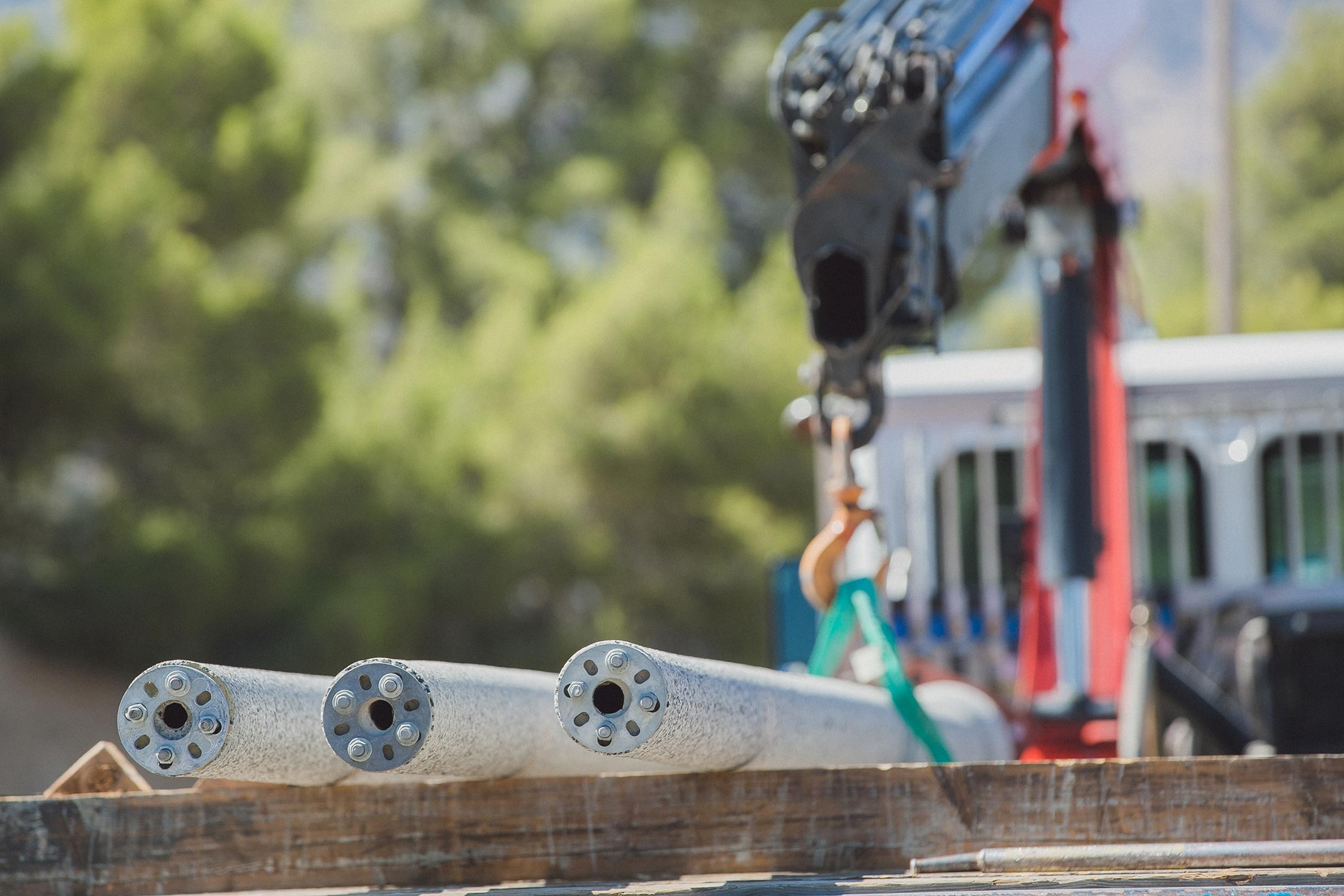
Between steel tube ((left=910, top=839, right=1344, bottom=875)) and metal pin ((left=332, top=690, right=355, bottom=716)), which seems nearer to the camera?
metal pin ((left=332, top=690, right=355, bottom=716))

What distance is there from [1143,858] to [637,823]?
2.52ft

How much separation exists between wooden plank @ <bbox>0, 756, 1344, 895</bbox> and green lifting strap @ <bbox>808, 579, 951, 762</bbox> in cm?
84

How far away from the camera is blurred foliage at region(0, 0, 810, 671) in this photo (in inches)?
656

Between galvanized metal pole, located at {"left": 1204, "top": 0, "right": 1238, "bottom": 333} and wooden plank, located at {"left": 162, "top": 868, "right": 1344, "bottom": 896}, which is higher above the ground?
→ galvanized metal pole, located at {"left": 1204, "top": 0, "right": 1238, "bottom": 333}

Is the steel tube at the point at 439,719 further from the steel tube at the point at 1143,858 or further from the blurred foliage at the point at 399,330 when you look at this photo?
the blurred foliage at the point at 399,330

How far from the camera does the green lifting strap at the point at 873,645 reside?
3.53 meters

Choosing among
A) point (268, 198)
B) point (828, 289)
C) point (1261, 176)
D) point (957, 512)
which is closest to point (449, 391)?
point (268, 198)

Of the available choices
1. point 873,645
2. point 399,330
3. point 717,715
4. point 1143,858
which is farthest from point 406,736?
point 399,330

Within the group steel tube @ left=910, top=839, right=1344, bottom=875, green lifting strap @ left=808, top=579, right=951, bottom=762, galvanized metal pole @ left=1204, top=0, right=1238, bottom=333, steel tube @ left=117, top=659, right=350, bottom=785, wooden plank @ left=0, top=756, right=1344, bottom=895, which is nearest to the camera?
steel tube @ left=117, top=659, right=350, bottom=785

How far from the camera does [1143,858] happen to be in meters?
2.52

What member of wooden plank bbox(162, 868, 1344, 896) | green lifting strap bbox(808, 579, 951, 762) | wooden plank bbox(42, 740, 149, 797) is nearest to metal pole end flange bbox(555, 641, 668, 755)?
wooden plank bbox(162, 868, 1344, 896)

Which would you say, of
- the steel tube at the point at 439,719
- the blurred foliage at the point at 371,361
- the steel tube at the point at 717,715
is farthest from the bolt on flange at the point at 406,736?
the blurred foliage at the point at 371,361

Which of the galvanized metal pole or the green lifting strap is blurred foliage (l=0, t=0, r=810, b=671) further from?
the green lifting strap

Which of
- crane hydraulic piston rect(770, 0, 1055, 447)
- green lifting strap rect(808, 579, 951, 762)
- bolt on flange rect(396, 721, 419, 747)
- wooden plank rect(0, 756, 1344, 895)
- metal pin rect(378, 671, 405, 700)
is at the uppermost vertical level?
crane hydraulic piston rect(770, 0, 1055, 447)
